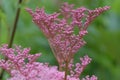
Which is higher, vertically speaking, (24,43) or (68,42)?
(68,42)

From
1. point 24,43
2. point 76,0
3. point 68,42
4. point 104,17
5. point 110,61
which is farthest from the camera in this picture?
point 104,17

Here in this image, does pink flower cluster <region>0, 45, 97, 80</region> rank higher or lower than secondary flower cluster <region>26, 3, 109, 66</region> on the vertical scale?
lower

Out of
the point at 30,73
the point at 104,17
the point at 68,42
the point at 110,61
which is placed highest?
the point at 68,42

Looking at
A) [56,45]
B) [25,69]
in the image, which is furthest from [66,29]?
[25,69]

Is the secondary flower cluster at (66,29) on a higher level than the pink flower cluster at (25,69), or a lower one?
higher

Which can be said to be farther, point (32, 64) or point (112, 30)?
point (112, 30)

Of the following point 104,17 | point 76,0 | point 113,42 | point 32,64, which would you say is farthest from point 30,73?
point 104,17

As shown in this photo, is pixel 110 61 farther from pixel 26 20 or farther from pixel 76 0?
pixel 76 0

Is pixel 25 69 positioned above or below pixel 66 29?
below

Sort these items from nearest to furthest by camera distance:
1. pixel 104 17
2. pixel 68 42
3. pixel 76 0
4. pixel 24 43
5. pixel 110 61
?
pixel 68 42
pixel 76 0
pixel 24 43
pixel 110 61
pixel 104 17

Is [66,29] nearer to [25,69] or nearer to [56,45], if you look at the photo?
[56,45]

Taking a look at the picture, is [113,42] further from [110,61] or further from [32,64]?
[32,64]
